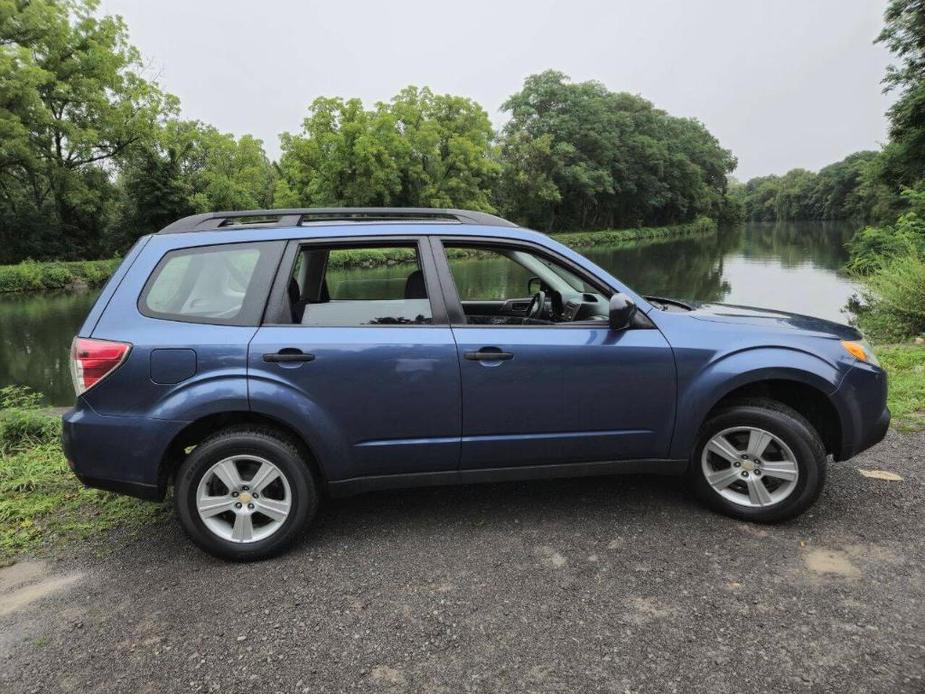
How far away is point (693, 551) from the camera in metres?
3.08

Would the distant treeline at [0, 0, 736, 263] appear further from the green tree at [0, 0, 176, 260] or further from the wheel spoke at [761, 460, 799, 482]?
the wheel spoke at [761, 460, 799, 482]

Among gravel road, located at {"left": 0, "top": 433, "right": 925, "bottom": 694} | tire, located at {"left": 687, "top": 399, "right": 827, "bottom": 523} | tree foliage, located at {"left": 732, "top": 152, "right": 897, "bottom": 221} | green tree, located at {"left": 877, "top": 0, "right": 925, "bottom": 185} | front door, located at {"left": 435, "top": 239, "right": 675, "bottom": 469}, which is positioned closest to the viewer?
gravel road, located at {"left": 0, "top": 433, "right": 925, "bottom": 694}

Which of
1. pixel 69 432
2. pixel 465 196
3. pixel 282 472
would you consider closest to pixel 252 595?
pixel 282 472

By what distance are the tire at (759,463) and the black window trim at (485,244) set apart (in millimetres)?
896

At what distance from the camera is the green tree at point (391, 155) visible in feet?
134

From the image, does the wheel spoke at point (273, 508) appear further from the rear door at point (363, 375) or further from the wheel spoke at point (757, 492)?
the wheel spoke at point (757, 492)

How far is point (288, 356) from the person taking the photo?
2.98 meters

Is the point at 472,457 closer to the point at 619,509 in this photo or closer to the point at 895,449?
the point at 619,509

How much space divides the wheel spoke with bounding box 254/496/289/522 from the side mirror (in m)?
1.91

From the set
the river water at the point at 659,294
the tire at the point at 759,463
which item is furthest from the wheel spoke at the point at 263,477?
the tire at the point at 759,463

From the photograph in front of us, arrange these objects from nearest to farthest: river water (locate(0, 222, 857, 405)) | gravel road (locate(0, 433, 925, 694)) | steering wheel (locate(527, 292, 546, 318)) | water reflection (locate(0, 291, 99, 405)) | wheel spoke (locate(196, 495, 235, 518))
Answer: gravel road (locate(0, 433, 925, 694)), wheel spoke (locate(196, 495, 235, 518)), steering wheel (locate(527, 292, 546, 318)), water reflection (locate(0, 291, 99, 405)), river water (locate(0, 222, 857, 405))

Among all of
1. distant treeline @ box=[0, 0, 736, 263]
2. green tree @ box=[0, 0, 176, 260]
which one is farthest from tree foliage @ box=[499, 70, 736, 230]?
green tree @ box=[0, 0, 176, 260]

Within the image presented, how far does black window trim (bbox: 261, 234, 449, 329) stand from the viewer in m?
3.11

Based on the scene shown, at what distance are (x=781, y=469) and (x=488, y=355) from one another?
1.71 m
